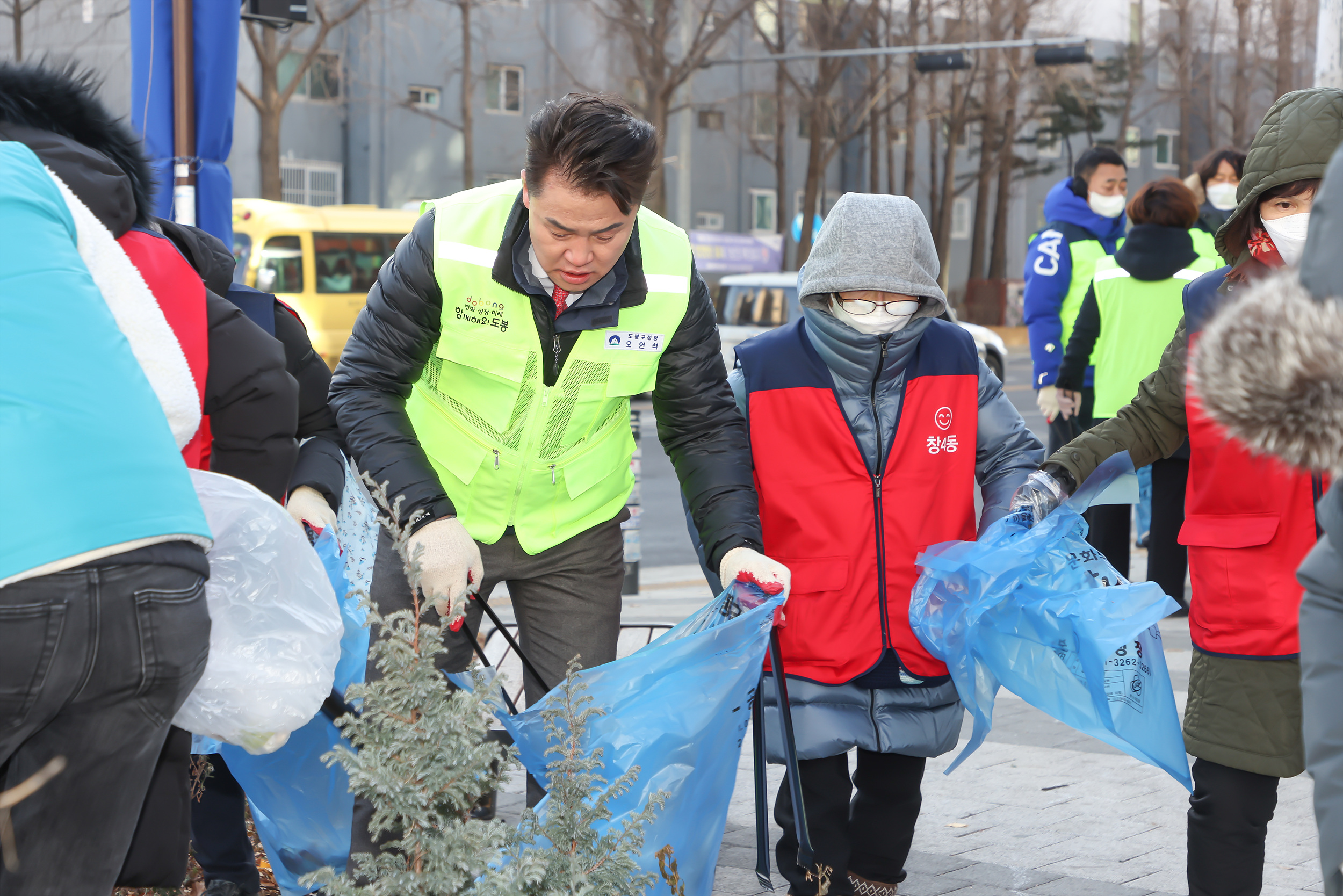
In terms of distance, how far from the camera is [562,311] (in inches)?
116

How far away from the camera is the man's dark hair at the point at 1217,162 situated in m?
7.29

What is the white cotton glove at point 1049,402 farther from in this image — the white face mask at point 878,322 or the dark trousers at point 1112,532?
the white face mask at point 878,322

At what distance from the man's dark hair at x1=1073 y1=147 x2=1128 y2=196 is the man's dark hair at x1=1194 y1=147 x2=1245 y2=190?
0.50 metres

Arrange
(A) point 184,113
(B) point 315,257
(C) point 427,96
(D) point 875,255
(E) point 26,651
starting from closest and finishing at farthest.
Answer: (E) point 26,651 → (D) point 875,255 → (A) point 184,113 → (B) point 315,257 → (C) point 427,96

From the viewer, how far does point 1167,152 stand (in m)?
48.5

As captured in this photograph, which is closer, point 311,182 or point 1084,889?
point 1084,889

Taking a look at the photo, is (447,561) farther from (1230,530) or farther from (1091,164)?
(1091,164)

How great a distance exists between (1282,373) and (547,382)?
1.67 meters

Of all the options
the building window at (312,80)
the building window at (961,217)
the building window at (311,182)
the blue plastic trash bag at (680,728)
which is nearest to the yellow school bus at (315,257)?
the building window at (312,80)

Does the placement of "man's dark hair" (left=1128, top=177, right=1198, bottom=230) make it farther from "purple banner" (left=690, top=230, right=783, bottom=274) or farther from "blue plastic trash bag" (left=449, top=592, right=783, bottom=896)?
"purple banner" (left=690, top=230, right=783, bottom=274)

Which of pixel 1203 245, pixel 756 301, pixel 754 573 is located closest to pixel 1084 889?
pixel 754 573

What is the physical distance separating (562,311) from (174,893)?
5.18ft

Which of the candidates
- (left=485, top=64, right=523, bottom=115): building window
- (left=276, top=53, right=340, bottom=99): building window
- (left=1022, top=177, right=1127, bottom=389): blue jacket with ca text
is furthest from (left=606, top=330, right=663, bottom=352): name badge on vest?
(left=485, top=64, right=523, bottom=115): building window

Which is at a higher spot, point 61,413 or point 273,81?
point 273,81
